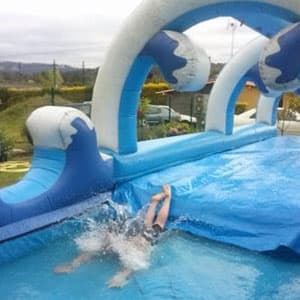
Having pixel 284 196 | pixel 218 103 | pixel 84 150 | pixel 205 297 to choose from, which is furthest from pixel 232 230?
pixel 218 103

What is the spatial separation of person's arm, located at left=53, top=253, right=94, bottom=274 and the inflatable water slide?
22.0 inches

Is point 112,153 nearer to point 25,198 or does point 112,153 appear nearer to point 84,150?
point 84,150

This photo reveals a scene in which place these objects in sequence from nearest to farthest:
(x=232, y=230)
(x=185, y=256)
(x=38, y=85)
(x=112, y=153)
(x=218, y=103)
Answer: (x=185, y=256)
(x=232, y=230)
(x=112, y=153)
(x=218, y=103)
(x=38, y=85)

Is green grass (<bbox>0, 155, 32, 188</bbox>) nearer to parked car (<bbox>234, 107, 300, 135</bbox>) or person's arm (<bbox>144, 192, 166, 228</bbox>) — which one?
person's arm (<bbox>144, 192, 166, 228</bbox>)

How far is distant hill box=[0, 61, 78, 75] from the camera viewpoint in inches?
660

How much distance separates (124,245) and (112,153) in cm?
152

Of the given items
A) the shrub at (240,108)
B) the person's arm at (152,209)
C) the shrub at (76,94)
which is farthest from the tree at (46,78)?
the person's arm at (152,209)

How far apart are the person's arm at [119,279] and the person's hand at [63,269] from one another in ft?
1.18

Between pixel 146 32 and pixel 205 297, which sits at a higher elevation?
pixel 146 32

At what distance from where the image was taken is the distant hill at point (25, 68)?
1677cm

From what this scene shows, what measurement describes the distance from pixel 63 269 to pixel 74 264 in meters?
0.11

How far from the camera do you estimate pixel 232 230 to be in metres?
3.98

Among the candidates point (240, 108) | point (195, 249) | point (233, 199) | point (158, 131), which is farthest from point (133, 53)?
point (240, 108)

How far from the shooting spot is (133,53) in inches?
192
